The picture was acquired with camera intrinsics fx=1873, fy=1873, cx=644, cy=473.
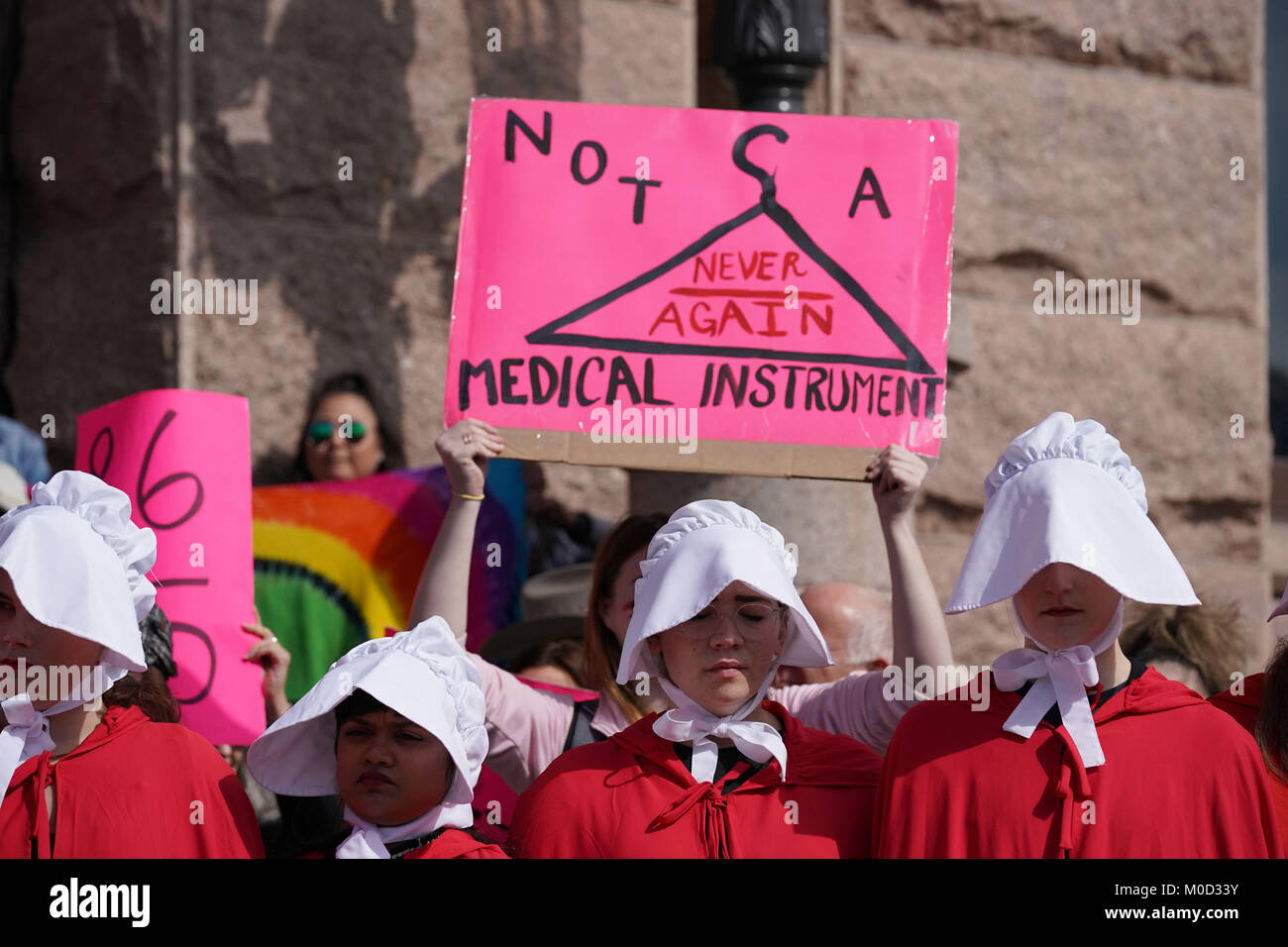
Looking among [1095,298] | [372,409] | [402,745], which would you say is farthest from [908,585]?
[1095,298]

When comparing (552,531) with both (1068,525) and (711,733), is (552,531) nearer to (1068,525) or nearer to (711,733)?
(711,733)

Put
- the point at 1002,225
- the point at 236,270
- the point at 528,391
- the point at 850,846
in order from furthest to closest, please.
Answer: the point at 1002,225 → the point at 236,270 → the point at 528,391 → the point at 850,846

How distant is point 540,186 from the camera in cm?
412

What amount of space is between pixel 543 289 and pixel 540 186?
0.24 metres

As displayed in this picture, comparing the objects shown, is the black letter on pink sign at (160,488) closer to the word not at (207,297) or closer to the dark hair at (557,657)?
the dark hair at (557,657)

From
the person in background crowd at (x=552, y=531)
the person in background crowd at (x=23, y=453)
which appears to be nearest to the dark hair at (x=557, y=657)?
the person in background crowd at (x=552, y=531)

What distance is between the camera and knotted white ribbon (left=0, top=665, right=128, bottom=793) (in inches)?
119

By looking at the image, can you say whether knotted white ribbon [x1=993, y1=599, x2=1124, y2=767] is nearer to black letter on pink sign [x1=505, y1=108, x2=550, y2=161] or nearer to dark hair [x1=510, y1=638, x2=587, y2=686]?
dark hair [x1=510, y1=638, x2=587, y2=686]

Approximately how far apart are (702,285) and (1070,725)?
159 cm

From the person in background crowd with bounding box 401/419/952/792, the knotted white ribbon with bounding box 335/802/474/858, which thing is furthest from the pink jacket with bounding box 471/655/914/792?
the knotted white ribbon with bounding box 335/802/474/858

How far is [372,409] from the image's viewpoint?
526cm
